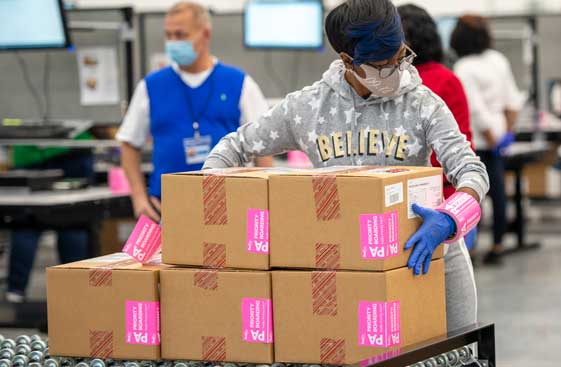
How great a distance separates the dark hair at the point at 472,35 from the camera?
5980 mm

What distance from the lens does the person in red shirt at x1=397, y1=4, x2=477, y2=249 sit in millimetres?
3086

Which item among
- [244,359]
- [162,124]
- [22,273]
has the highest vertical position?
[162,124]

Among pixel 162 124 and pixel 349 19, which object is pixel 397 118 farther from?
pixel 162 124

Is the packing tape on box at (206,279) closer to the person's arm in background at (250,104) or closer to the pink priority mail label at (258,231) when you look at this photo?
the pink priority mail label at (258,231)

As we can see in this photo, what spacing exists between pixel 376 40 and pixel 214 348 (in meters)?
0.65

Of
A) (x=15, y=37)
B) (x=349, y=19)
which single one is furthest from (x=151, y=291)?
(x=15, y=37)

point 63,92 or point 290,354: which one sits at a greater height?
point 63,92

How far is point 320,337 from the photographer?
1996mm

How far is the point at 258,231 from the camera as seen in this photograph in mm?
2008

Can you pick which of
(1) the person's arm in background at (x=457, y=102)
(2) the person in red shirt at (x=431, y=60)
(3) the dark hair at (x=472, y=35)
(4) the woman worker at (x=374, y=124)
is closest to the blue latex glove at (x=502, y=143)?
(3) the dark hair at (x=472, y=35)

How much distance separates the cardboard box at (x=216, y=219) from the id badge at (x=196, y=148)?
64.1 inches

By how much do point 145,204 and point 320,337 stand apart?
201 cm

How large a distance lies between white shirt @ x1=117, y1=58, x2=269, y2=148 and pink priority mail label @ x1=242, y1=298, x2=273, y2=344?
5.91 ft

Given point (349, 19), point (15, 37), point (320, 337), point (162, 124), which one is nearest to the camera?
point (320, 337)
